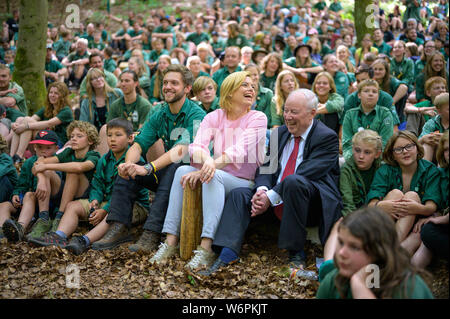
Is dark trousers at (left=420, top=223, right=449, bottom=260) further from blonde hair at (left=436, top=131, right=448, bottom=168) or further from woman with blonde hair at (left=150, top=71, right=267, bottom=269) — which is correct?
woman with blonde hair at (left=150, top=71, right=267, bottom=269)

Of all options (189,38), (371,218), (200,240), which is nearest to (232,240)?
(200,240)

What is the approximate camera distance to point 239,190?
399 cm

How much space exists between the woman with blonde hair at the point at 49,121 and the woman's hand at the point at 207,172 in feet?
10.6

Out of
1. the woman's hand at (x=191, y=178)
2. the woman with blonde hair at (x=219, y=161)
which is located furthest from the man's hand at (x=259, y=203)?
the woman's hand at (x=191, y=178)

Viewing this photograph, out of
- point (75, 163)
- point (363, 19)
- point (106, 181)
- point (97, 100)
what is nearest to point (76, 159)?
point (75, 163)

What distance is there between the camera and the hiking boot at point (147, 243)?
4211 millimetres

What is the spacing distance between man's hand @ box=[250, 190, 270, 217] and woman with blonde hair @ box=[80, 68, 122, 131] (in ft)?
11.9

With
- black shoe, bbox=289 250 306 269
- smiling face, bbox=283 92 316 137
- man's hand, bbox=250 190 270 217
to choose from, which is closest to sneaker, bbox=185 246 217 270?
man's hand, bbox=250 190 270 217

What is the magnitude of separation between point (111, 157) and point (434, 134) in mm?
3123

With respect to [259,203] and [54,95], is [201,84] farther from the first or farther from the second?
[259,203]

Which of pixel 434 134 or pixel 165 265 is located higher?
pixel 434 134

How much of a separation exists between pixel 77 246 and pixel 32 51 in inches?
181

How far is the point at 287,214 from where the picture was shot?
3713 mm

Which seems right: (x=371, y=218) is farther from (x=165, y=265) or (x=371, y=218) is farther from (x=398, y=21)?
(x=398, y=21)
